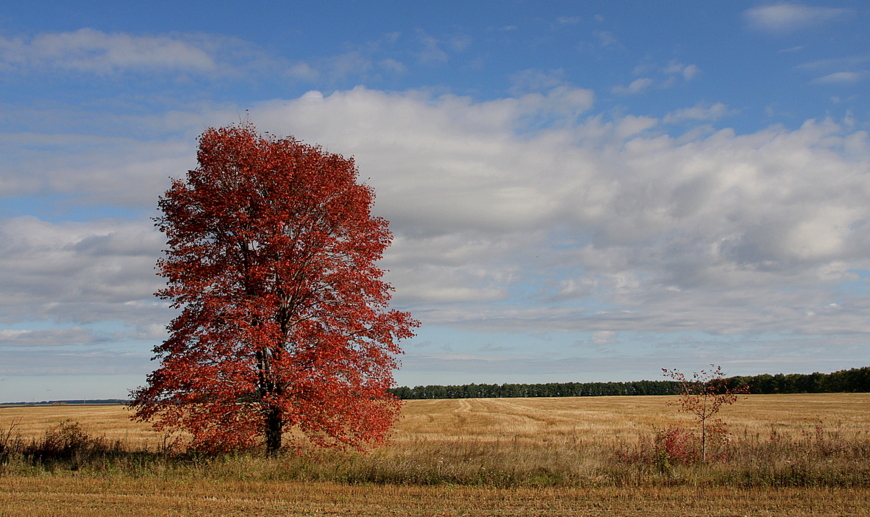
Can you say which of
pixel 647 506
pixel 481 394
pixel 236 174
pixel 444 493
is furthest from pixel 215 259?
pixel 481 394

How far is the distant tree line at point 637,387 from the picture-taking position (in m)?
108

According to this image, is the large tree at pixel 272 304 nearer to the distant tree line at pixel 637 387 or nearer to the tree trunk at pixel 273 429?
the tree trunk at pixel 273 429

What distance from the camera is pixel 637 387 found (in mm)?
152000

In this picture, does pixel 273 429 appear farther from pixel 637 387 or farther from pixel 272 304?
pixel 637 387

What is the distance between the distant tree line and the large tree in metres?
96.3

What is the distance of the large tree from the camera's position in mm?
16344

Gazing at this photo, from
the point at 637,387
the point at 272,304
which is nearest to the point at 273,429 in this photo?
the point at 272,304

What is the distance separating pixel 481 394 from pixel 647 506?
156 meters

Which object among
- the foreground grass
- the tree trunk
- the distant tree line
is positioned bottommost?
the distant tree line

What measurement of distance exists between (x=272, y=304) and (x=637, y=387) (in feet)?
485

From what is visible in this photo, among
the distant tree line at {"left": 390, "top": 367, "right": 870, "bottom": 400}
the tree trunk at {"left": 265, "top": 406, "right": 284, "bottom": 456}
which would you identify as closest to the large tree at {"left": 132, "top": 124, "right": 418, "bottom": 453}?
the tree trunk at {"left": 265, "top": 406, "right": 284, "bottom": 456}

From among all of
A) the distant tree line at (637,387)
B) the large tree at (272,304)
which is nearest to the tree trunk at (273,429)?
the large tree at (272,304)

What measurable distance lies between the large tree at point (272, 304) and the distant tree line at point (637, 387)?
96251 mm

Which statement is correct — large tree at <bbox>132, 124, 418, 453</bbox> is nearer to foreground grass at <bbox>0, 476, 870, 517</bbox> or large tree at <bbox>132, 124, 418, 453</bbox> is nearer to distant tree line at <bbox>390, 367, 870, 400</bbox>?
foreground grass at <bbox>0, 476, 870, 517</bbox>
